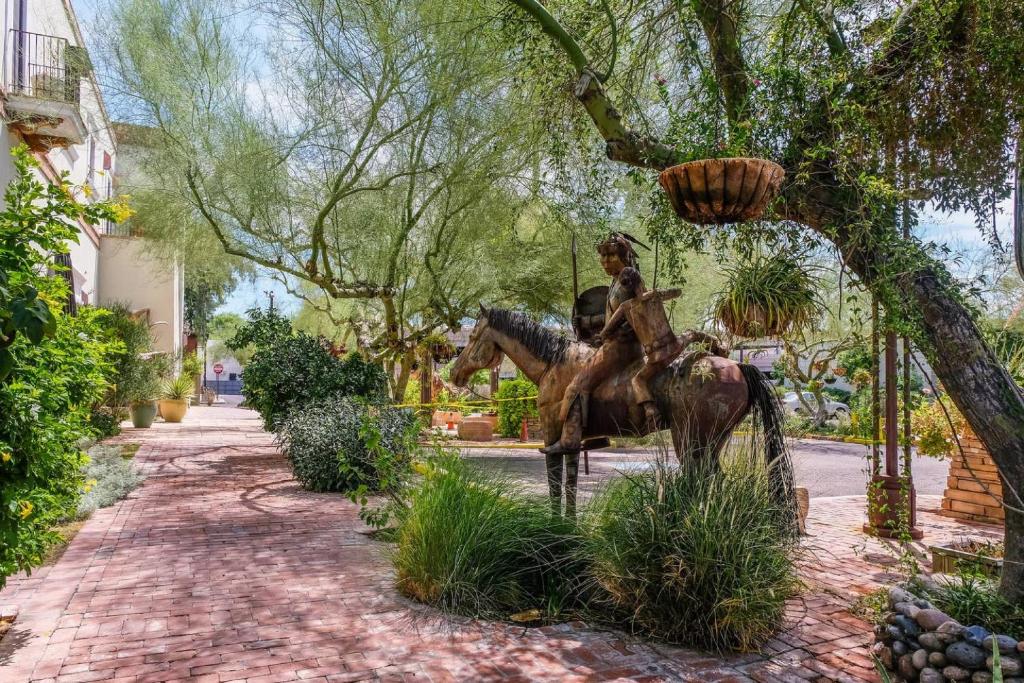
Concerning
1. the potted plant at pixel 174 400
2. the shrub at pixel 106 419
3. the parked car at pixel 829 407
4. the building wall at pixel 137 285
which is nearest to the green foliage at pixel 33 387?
the shrub at pixel 106 419

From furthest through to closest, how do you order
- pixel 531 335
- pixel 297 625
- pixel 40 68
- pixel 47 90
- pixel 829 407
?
pixel 829 407 < pixel 40 68 < pixel 47 90 < pixel 531 335 < pixel 297 625

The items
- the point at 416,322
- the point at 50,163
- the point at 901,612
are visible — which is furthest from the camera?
the point at 416,322

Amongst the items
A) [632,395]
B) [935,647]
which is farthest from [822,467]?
[935,647]

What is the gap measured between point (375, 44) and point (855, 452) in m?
15.3

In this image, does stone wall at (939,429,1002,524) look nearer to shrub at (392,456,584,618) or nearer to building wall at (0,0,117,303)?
shrub at (392,456,584,618)

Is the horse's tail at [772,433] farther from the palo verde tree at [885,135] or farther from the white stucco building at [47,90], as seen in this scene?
the white stucco building at [47,90]

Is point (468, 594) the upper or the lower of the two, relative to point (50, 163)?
lower

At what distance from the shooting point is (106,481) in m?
8.88

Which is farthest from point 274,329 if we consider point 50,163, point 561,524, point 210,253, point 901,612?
point 901,612

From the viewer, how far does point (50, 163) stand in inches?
490

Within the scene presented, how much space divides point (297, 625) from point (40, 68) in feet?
38.1

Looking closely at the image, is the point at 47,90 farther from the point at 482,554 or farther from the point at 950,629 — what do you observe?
the point at 950,629

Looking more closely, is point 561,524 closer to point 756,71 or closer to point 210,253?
point 756,71

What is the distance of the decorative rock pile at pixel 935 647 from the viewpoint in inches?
134
